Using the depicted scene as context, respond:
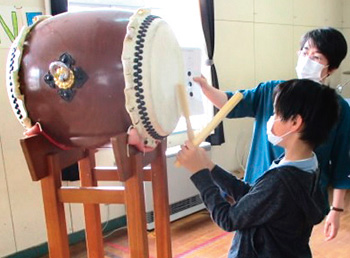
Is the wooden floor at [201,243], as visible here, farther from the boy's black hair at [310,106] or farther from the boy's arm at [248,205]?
the boy's black hair at [310,106]

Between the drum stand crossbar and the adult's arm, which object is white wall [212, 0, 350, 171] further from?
the drum stand crossbar

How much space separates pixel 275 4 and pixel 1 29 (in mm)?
2763

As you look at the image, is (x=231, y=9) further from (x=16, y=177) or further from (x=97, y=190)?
(x=97, y=190)

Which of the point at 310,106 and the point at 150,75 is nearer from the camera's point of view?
the point at 150,75

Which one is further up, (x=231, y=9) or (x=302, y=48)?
(x=231, y=9)

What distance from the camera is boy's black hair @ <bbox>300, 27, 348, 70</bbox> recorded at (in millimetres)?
1396

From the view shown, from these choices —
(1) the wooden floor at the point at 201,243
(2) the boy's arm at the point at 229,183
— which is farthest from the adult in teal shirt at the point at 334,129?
(1) the wooden floor at the point at 201,243

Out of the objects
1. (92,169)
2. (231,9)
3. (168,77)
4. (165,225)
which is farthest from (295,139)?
(231,9)

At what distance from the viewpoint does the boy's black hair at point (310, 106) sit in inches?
40.7

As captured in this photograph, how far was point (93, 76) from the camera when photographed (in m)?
0.93

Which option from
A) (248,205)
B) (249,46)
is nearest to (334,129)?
(248,205)

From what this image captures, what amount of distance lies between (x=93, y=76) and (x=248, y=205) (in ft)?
1.87

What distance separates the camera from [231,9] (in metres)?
3.24

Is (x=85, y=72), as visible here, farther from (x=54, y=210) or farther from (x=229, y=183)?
(x=229, y=183)
